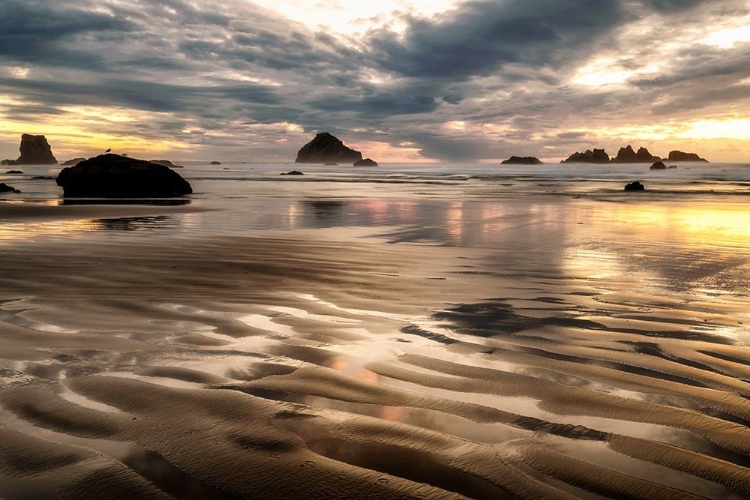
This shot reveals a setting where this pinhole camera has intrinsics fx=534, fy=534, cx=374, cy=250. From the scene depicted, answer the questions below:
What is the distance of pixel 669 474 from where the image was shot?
2.24 metres

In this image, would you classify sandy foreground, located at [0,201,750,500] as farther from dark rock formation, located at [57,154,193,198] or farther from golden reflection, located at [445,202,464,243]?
dark rock formation, located at [57,154,193,198]

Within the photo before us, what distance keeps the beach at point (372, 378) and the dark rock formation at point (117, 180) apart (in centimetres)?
1827

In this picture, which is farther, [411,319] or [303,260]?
[303,260]

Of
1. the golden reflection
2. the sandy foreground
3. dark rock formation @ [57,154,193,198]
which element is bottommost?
the sandy foreground

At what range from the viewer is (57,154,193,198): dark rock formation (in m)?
24.5

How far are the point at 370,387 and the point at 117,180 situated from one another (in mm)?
24925

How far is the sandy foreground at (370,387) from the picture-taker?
2.21 metres

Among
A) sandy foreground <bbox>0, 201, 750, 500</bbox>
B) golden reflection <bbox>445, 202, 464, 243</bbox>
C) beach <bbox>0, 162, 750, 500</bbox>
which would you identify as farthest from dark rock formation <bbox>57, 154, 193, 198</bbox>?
sandy foreground <bbox>0, 201, 750, 500</bbox>

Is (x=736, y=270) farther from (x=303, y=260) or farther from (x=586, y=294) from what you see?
(x=303, y=260)

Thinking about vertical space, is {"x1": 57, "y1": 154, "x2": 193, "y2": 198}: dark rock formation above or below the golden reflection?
above

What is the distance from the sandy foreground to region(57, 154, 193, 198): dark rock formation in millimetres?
19762

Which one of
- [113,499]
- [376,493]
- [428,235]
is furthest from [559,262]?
[113,499]

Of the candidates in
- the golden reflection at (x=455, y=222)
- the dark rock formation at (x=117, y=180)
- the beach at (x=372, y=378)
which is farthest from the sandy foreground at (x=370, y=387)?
the dark rock formation at (x=117, y=180)

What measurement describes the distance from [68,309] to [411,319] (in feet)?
10.4
